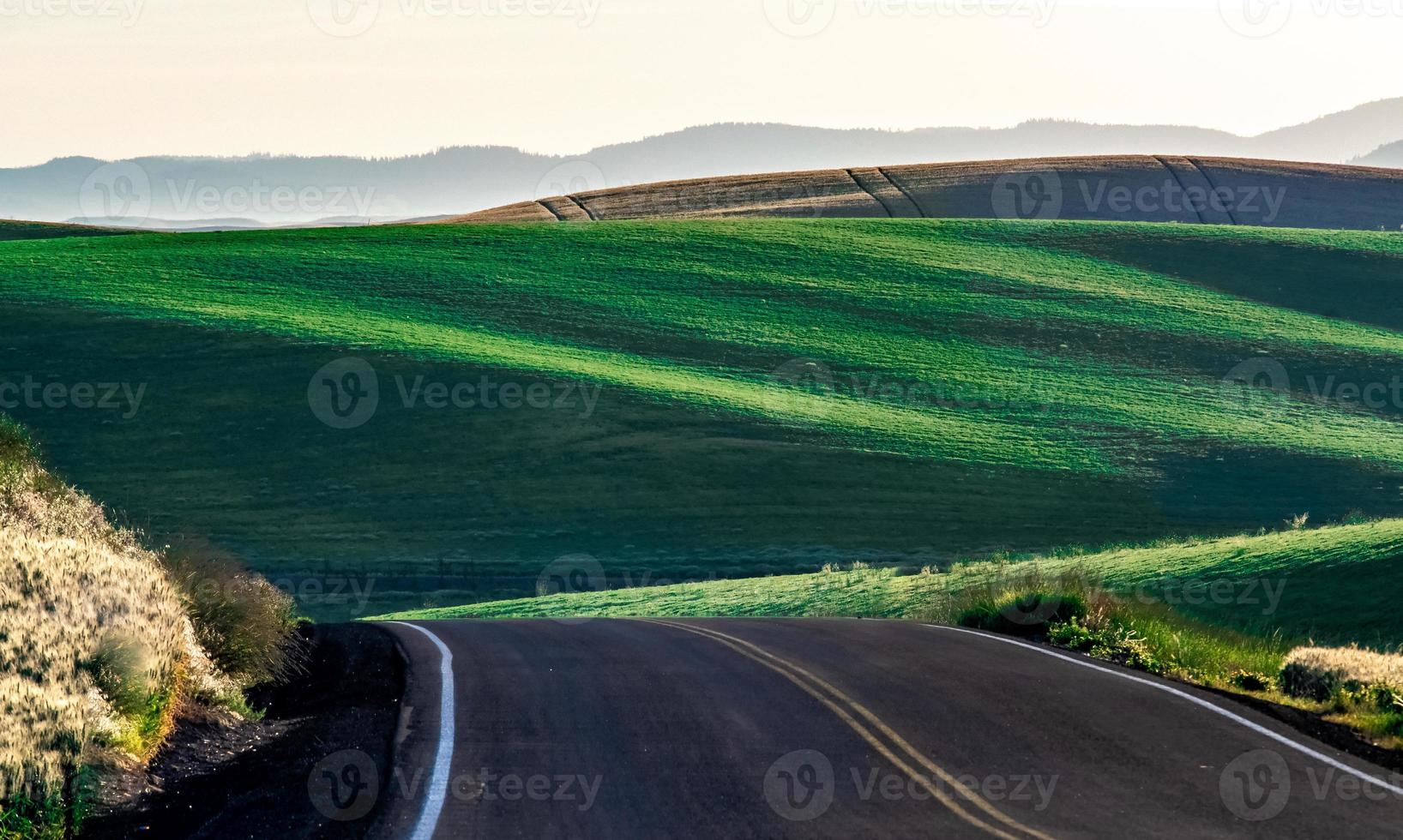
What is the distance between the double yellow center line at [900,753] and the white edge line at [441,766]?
11.5 ft

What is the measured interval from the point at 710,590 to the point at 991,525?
10199 mm

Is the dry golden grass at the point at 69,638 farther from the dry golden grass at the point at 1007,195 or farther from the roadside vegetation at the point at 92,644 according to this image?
the dry golden grass at the point at 1007,195

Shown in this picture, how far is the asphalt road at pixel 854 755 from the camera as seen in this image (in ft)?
27.3

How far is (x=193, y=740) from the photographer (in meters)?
10.7

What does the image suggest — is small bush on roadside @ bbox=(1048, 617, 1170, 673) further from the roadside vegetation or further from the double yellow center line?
the roadside vegetation

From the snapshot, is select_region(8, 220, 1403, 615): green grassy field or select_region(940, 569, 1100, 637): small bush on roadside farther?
select_region(8, 220, 1403, 615): green grassy field

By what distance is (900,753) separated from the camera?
1006cm

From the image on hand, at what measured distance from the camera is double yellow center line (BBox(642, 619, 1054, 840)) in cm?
823

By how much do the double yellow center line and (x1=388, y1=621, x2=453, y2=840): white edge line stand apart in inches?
138

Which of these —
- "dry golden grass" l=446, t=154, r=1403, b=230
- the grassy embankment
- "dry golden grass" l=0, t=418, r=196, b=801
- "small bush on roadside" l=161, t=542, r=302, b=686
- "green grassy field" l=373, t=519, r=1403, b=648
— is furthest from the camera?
"dry golden grass" l=446, t=154, r=1403, b=230

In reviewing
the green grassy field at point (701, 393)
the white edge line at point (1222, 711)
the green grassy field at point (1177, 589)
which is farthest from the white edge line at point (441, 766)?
the green grassy field at point (701, 393)

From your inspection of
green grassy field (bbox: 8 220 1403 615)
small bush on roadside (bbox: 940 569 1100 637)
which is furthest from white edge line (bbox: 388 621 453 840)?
green grassy field (bbox: 8 220 1403 615)

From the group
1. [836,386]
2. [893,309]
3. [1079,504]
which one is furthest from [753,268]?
[1079,504]

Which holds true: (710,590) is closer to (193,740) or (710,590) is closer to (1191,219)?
(193,740)
